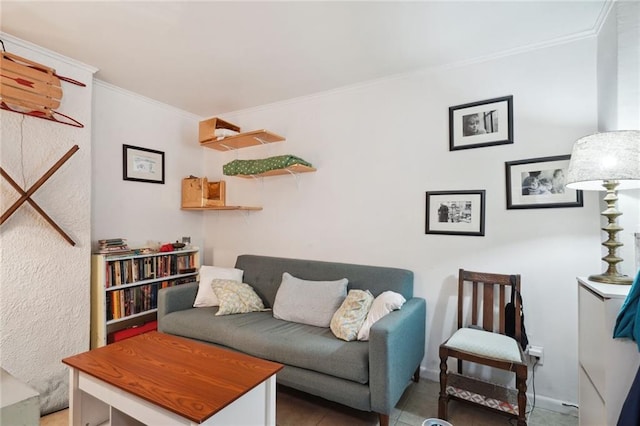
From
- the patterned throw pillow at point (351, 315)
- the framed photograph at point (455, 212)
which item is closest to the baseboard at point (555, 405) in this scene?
the framed photograph at point (455, 212)

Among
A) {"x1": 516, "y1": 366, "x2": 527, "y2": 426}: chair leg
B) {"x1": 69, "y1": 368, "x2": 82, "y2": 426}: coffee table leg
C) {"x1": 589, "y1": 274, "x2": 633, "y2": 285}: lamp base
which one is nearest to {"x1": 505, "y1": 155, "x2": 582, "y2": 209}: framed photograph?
{"x1": 589, "y1": 274, "x2": 633, "y2": 285}: lamp base

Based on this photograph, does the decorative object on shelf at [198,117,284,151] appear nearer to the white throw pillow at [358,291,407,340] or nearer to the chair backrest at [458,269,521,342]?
the white throw pillow at [358,291,407,340]

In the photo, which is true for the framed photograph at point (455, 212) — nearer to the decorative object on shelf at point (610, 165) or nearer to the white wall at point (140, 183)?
the decorative object on shelf at point (610, 165)

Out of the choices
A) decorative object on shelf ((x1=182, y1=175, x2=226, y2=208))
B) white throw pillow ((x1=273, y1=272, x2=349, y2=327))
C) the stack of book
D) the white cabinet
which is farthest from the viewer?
decorative object on shelf ((x1=182, y1=175, x2=226, y2=208))

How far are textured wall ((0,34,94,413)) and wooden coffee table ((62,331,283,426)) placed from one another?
0.75 m

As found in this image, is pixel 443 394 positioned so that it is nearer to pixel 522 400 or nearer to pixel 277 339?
pixel 522 400

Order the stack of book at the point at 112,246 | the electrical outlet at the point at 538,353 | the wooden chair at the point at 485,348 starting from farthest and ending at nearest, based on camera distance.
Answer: the stack of book at the point at 112,246, the electrical outlet at the point at 538,353, the wooden chair at the point at 485,348

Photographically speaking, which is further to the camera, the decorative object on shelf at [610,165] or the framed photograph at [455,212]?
the framed photograph at [455,212]

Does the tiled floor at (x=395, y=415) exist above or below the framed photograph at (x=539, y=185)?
below

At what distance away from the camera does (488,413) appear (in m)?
1.97

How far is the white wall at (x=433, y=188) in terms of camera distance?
6.56 ft

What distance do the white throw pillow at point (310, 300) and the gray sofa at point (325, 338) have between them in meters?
0.06

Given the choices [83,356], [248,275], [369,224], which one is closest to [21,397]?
[83,356]

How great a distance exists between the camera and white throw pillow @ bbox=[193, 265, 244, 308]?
2.72 meters
